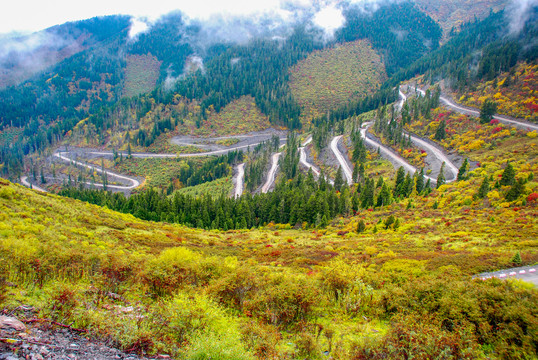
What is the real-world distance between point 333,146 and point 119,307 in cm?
14414

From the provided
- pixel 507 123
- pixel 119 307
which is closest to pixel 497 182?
pixel 507 123

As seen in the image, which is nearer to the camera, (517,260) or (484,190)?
(517,260)

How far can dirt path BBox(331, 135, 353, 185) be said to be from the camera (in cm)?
11886

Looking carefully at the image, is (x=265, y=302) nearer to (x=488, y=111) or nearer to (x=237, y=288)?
(x=237, y=288)

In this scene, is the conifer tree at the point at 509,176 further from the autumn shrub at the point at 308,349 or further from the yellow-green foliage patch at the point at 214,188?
the yellow-green foliage patch at the point at 214,188

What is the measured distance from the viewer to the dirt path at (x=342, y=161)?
119 metres

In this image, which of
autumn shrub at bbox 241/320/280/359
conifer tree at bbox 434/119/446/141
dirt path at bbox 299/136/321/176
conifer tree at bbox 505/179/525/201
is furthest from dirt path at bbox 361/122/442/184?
autumn shrub at bbox 241/320/280/359

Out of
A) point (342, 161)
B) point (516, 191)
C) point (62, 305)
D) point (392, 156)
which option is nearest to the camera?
point (62, 305)

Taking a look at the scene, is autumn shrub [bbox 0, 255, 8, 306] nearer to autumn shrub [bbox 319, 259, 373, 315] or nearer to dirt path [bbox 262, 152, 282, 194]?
autumn shrub [bbox 319, 259, 373, 315]

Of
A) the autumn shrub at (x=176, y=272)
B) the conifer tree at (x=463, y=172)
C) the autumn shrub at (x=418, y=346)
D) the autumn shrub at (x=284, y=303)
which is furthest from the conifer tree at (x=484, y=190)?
the autumn shrub at (x=176, y=272)

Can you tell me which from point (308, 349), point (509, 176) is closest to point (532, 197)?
point (509, 176)

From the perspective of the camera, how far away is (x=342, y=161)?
438 feet

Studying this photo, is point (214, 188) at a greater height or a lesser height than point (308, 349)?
lesser

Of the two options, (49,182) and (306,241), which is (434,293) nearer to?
(306,241)
